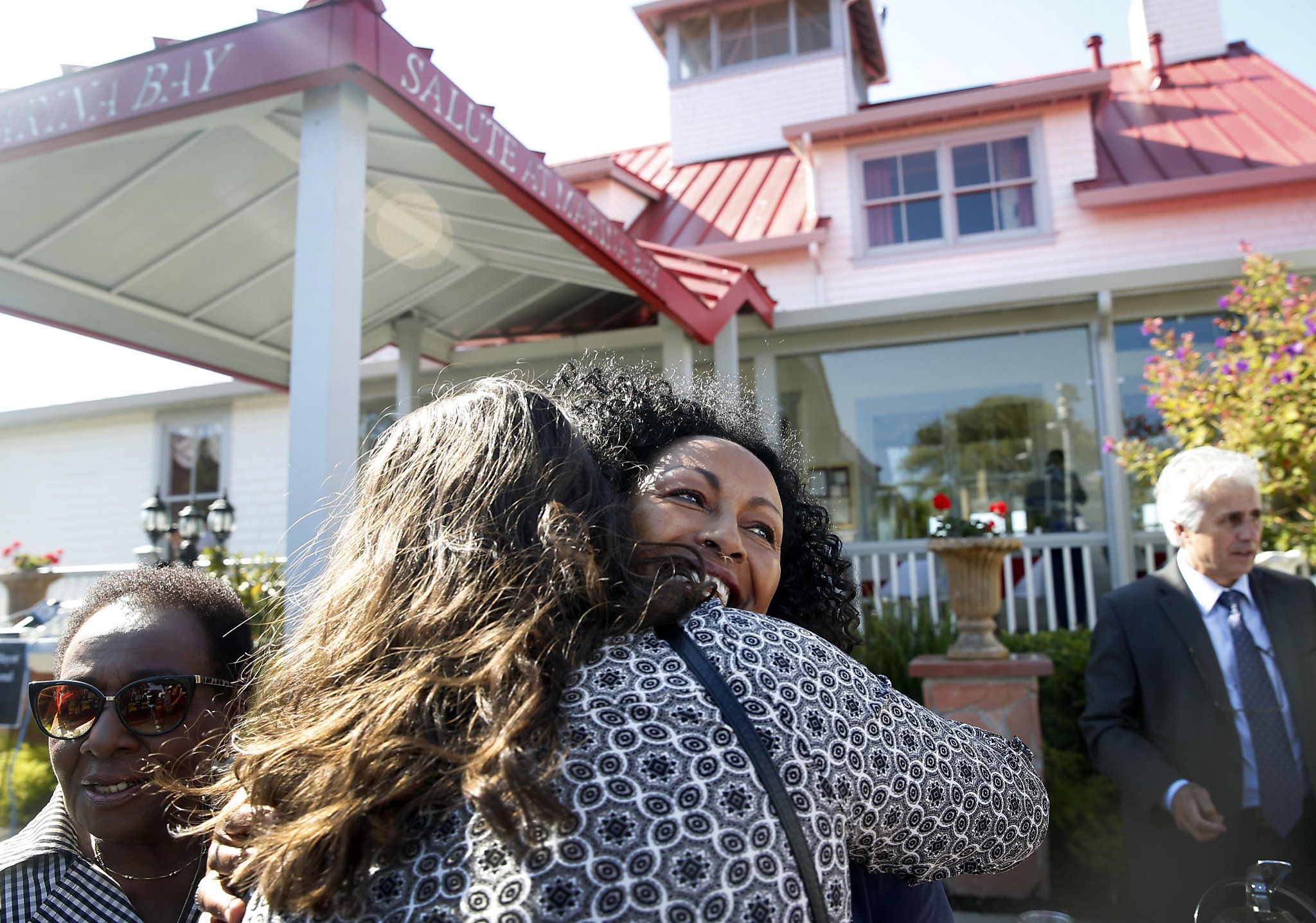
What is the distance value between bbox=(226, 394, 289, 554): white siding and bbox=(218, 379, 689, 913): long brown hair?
10.9 metres

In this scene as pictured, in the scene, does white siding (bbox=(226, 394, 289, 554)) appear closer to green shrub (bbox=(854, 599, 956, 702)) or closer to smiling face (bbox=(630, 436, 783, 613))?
green shrub (bbox=(854, 599, 956, 702))

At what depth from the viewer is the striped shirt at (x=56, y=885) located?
142cm

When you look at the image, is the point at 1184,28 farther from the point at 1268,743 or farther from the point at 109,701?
the point at 109,701

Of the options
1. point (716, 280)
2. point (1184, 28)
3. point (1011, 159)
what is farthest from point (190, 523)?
A: point (1184, 28)

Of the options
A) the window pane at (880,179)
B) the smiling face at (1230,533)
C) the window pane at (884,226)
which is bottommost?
the smiling face at (1230,533)

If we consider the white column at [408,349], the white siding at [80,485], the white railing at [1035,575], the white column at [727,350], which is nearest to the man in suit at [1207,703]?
the white railing at [1035,575]

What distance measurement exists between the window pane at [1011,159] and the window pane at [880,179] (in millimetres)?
978

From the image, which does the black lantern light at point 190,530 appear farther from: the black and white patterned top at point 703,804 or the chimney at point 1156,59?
the chimney at point 1156,59

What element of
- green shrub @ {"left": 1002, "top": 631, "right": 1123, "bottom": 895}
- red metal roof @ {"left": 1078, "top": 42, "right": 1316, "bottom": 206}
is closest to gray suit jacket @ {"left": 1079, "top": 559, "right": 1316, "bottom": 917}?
green shrub @ {"left": 1002, "top": 631, "right": 1123, "bottom": 895}

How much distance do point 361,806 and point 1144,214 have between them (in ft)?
31.0

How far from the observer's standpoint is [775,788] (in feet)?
2.83

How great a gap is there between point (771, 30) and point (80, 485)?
11.5m

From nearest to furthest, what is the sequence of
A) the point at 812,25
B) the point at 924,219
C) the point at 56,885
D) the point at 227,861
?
the point at 227,861, the point at 56,885, the point at 924,219, the point at 812,25

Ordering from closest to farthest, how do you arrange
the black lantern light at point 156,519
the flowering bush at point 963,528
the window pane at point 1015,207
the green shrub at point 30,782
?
the flowering bush at point 963,528 < the green shrub at point 30,782 < the black lantern light at point 156,519 < the window pane at point 1015,207
